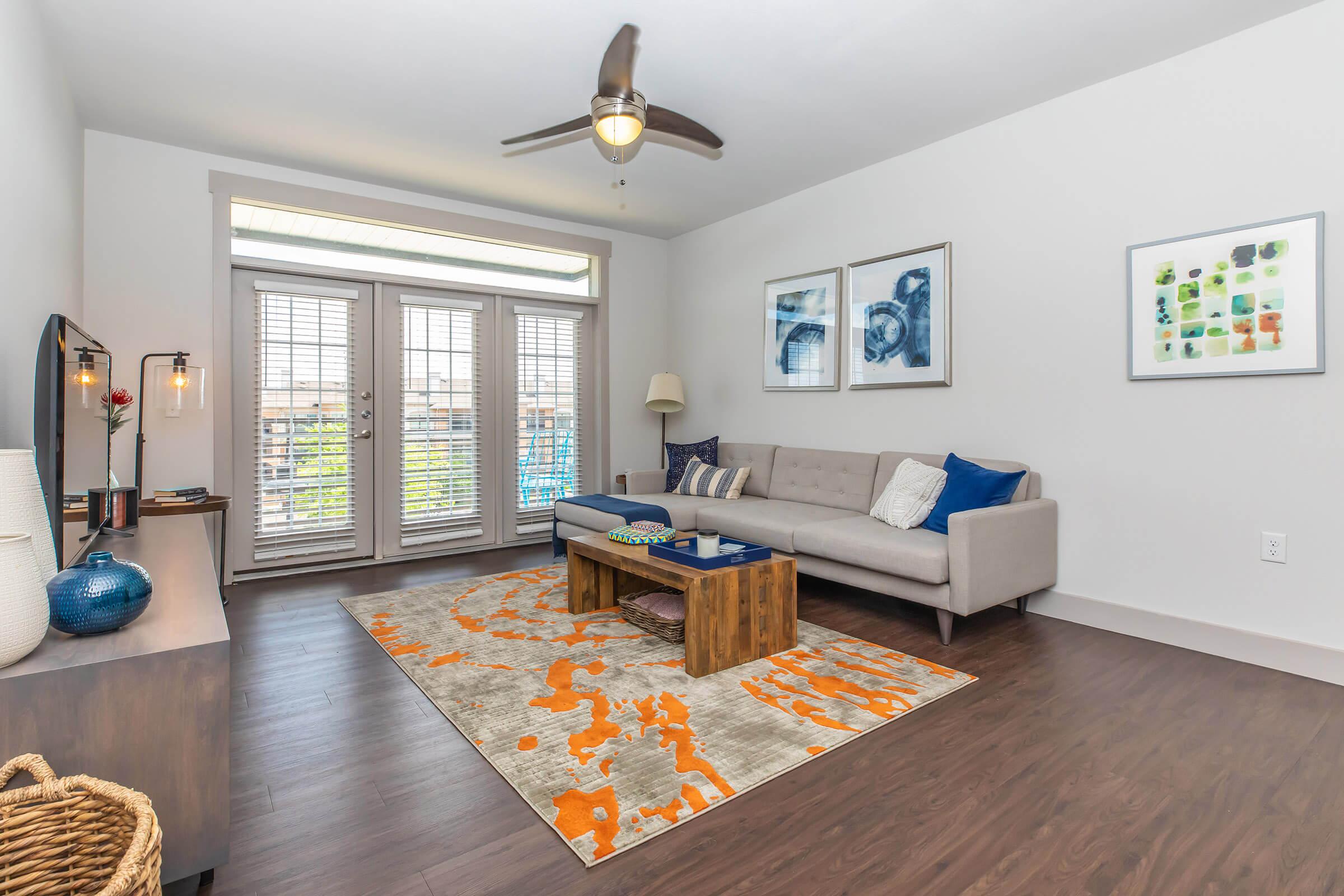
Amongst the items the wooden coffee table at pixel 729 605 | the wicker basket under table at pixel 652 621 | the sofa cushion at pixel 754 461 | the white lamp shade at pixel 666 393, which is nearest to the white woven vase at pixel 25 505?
the wooden coffee table at pixel 729 605

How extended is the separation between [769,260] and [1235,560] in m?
3.39

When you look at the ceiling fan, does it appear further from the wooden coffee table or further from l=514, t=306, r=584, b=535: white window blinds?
l=514, t=306, r=584, b=535: white window blinds

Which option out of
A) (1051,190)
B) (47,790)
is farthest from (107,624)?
(1051,190)

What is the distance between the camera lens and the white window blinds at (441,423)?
482cm

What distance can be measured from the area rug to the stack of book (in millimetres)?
1085

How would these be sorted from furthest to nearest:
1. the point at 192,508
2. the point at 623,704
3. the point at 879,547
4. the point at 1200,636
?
the point at 192,508 < the point at 879,547 < the point at 1200,636 < the point at 623,704

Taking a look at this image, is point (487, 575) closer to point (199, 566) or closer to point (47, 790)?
point (199, 566)

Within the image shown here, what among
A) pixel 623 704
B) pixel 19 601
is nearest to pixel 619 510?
pixel 623 704

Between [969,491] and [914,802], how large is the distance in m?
1.87

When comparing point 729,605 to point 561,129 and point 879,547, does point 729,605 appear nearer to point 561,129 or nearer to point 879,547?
point 879,547

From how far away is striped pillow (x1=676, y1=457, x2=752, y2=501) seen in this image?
189 inches

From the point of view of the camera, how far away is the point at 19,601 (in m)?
1.22

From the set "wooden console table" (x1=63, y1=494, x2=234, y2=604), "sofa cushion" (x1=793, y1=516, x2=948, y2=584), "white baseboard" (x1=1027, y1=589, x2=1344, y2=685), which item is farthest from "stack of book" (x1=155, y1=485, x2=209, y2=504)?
"white baseboard" (x1=1027, y1=589, x2=1344, y2=685)

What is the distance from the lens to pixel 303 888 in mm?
1456
